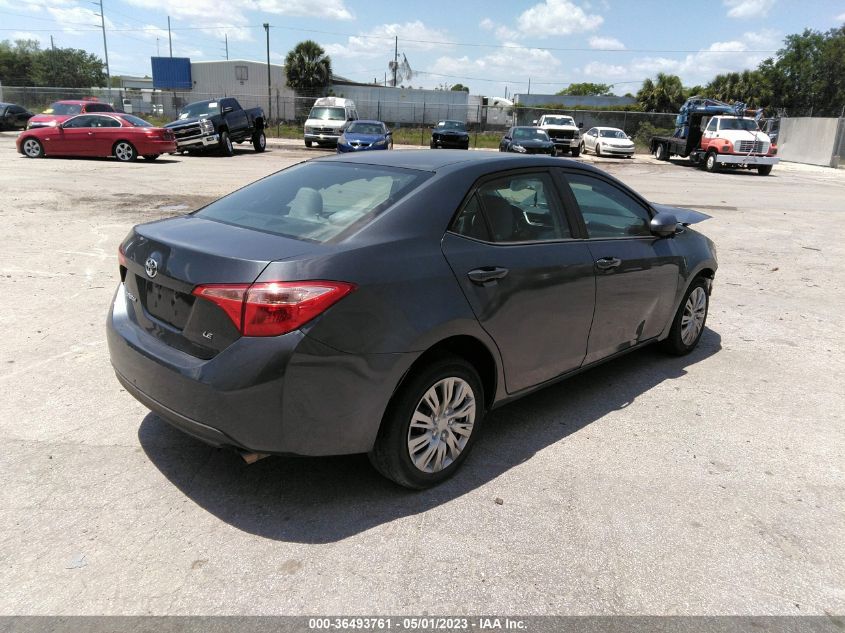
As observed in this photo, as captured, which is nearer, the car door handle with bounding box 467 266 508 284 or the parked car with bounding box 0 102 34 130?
the car door handle with bounding box 467 266 508 284

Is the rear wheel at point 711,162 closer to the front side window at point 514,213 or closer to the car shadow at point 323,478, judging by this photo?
the car shadow at point 323,478

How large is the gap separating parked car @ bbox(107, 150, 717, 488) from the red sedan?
727 inches

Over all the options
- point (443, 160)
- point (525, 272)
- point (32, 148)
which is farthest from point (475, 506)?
point (32, 148)

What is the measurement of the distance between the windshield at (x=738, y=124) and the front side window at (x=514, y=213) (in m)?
27.1

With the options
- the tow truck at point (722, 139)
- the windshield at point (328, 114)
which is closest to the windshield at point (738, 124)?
the tow truck at point (722, 139)

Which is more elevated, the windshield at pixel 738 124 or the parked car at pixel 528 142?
the windshield at pixel 738 124

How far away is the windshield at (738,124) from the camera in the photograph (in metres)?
27.0

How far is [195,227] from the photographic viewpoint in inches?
130

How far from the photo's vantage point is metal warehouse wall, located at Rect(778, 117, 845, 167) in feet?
113

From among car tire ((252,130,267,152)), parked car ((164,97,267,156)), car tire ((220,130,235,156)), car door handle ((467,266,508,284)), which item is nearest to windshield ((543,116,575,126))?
car tire ((252,130,267,152))

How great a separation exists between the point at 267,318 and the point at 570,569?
1687 millimetres

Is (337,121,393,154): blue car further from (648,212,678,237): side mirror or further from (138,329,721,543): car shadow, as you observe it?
(138,329,721,543): car shadow

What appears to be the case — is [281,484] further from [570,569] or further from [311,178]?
[311,178]

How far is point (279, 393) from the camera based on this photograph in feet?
8.70
